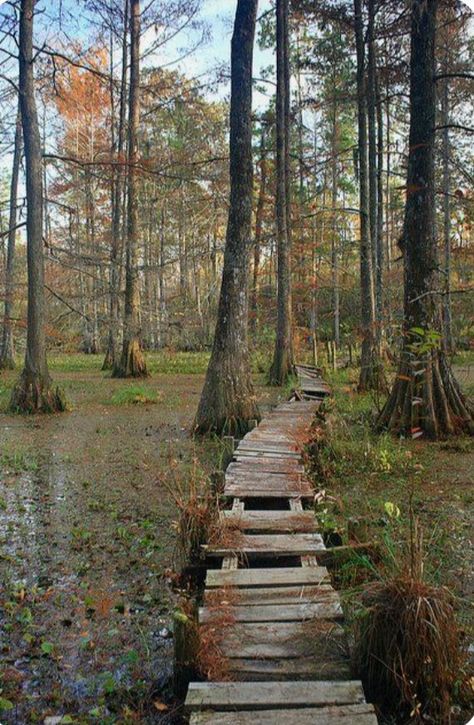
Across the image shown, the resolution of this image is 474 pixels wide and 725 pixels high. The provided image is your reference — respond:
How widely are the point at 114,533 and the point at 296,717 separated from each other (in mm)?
2705

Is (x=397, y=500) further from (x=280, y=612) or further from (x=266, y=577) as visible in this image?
(x=280, y=612)

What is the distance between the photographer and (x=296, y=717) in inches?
80.6

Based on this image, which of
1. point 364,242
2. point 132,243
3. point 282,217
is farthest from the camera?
point 132,243

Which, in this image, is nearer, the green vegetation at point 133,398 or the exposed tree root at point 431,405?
the exposed tree root at point 431,405

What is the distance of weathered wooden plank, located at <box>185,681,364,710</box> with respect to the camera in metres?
2.12

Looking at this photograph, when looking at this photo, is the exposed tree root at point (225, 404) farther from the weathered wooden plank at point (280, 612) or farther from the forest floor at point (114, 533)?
the weathered wooden plank at point (280, 612)

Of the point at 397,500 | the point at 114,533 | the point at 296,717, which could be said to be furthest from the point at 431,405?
the point at 296,717

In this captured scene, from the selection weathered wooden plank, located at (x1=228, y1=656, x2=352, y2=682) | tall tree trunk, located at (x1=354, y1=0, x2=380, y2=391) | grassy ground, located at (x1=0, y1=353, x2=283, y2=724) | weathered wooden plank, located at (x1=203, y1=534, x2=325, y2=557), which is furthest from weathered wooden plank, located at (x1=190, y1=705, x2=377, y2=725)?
tall tree trunk, located at (x1=354, y1=0, x2=380, y2=391)

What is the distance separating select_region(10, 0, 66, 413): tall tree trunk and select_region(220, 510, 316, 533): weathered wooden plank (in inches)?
276

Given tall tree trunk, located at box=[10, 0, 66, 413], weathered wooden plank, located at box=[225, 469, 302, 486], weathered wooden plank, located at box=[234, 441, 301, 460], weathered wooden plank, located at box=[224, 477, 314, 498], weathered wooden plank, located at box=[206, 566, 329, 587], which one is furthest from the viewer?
tall tree trunk, located at box=[10, 0, 66, 413]

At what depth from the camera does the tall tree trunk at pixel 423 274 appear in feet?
24.1

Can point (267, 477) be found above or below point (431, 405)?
below

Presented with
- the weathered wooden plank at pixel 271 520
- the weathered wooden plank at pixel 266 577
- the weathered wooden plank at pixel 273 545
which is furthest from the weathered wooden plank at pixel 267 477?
the weathered wooden plank at pixel 266 577

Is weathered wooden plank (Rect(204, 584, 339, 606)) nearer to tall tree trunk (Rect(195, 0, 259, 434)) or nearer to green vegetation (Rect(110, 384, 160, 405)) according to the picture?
tall tree trunk (Rect(195, 0, 259, 434))
